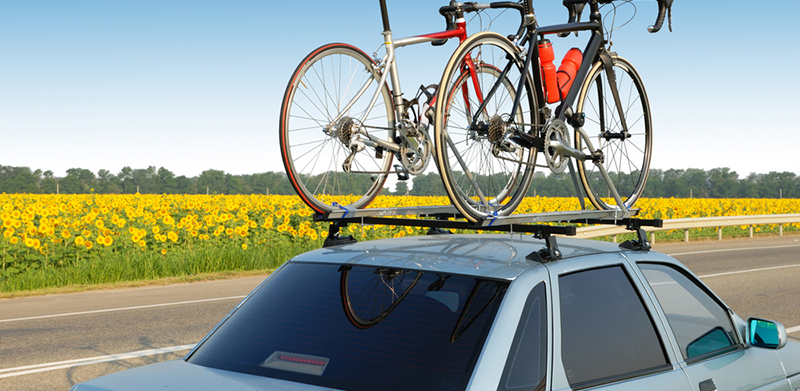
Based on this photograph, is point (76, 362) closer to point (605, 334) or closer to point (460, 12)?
point (460, 12)

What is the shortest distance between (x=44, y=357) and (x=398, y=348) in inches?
245

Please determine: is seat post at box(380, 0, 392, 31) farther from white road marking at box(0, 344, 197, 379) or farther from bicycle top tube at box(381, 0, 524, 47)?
white road marking at box(0, 344, 197, 379)

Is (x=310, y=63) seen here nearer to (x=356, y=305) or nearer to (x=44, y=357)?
(x=356, y=305)

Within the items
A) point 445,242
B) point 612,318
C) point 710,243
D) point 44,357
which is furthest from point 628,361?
point 710,243

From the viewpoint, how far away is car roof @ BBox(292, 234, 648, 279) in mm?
2746

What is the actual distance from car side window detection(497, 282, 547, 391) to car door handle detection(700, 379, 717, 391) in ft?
3.46

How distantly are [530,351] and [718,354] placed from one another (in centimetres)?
149

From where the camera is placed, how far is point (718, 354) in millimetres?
3455

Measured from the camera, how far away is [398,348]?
2504 mm

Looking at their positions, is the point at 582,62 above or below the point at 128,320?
above

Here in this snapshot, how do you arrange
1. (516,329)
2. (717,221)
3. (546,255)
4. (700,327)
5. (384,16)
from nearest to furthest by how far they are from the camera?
(516,329) < (546,255) < (700,327) < (384,16) < (717,221)

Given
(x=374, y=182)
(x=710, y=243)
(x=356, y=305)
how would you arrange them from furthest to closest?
(x=710, y=243)
(x=374, y=182)
(x=356, y=305)

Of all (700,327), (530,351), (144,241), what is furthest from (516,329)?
(144,241)

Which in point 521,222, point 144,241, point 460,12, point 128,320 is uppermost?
point 460,12
